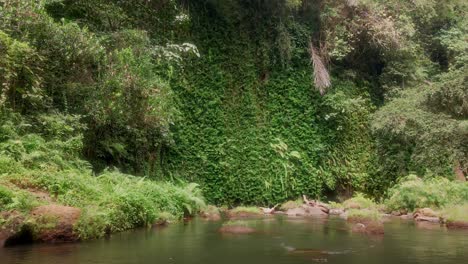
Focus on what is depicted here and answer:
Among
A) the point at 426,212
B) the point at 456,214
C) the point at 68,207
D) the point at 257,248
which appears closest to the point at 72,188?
the point at 68,207

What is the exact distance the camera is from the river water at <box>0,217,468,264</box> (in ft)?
24.4

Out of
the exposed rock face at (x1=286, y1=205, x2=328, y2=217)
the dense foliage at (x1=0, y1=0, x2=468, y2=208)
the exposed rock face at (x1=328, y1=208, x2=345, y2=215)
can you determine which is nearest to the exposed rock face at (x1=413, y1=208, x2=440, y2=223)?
the exposed rock face at (x1=328, y1=208, x2=345, y2=215)

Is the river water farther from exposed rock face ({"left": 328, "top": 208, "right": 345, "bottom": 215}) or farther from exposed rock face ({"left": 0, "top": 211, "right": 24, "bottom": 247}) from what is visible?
exposed rock face ({"left": 328, "top": 208, "right": 345, "bottom": 215})

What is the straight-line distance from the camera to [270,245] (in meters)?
9.09

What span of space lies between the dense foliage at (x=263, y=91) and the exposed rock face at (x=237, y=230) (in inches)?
108

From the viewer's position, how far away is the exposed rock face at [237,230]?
1093cm

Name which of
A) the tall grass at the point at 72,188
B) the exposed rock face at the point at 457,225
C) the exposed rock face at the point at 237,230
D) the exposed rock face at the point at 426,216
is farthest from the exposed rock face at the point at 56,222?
the exposed rock face at the point at 426,216

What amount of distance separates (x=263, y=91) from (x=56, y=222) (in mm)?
13203

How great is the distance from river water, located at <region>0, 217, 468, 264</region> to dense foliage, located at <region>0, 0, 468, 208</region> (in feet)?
12.4

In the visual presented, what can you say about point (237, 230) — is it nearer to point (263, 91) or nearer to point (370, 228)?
point (370, 228)

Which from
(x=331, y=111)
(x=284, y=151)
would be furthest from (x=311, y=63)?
(x=284, y=151)

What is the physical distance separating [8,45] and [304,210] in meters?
11.0

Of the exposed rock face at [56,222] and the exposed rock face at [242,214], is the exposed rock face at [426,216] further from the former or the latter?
the exposed rock face at [56,222]

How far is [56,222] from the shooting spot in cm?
874
